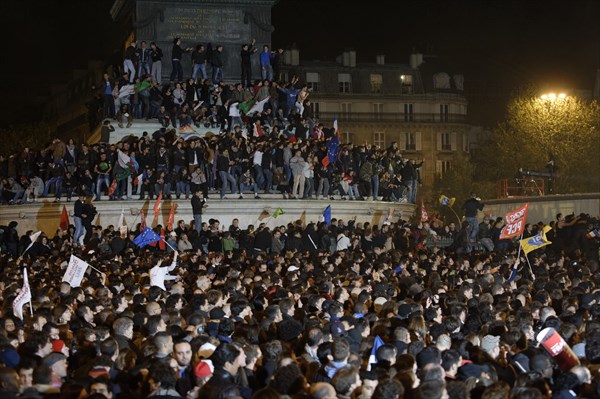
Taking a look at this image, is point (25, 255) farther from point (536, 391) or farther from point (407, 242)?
point (536, 391)

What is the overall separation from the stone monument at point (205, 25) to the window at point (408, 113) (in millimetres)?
54864

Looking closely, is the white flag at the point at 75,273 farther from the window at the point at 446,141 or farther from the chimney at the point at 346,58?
the window at the point at 446,141

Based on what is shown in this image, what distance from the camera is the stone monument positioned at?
1751 inches

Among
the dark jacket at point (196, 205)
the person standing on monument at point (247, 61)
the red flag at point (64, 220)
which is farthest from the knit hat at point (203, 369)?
the person standing on monument at point (247, 61)

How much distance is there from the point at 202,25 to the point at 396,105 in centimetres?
5616

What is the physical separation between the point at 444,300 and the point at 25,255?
15960 mm

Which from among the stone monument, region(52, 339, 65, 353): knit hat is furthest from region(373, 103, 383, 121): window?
region(52, 339, 65, 353): knit hat

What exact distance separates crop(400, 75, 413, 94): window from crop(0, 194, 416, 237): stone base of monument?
62170mm

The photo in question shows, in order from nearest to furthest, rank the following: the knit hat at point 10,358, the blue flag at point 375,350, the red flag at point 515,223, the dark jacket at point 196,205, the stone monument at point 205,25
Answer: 1. the knit hat at point 10,358
2. the blue flag at point 375,350
3. the red flag at point 515,223
4. the dark jacket at point 196,205
5. the stone monument at point 205,25

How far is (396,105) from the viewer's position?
327ft

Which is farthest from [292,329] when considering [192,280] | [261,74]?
[261,74]

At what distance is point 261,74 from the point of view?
44750 millimetres

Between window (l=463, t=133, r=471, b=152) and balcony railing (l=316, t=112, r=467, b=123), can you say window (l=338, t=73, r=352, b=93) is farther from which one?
window (l=463, t=133, r=471, b=152)

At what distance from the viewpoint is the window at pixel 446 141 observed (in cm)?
10056
